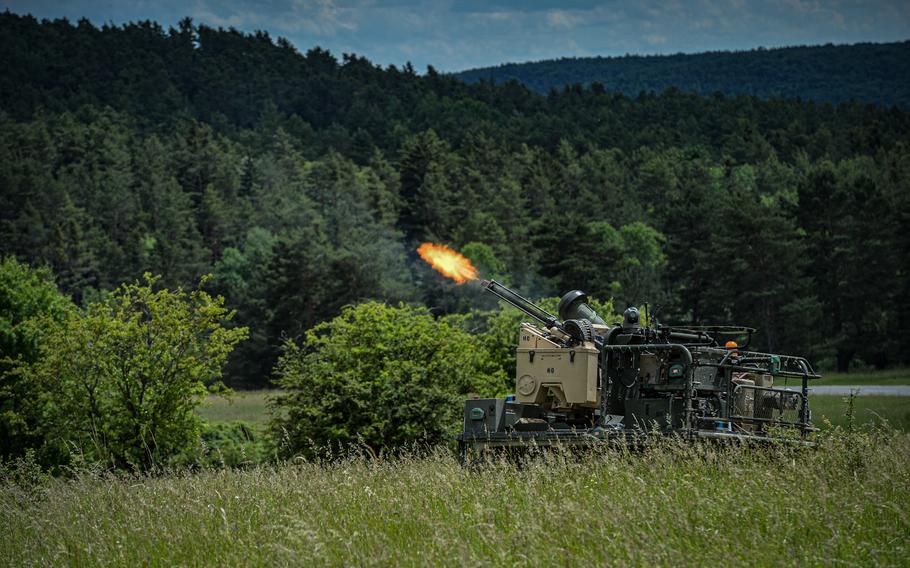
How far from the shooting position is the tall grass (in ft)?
33.4

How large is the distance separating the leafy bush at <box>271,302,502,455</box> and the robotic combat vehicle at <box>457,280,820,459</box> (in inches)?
400

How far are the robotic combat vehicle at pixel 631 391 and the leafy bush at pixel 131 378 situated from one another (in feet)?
51.2

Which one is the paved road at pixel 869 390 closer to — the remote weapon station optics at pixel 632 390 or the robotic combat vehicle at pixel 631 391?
the remote weapon station optics at pixel 632 390

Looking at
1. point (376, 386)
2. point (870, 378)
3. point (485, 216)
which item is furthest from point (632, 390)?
point (485, 216)

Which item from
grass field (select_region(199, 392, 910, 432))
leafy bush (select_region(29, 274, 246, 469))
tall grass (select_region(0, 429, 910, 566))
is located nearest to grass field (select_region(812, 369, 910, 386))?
grass field (select_region(199, 392, 910, 432))

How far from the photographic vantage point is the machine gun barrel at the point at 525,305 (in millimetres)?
20109

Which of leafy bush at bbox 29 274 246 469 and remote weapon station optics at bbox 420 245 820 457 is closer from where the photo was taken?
remote weapon station optics at bbox 420 245 820 457

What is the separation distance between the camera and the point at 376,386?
30.5 metres

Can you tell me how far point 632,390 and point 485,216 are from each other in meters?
99.5

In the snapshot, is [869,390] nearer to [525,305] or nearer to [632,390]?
[525,305]

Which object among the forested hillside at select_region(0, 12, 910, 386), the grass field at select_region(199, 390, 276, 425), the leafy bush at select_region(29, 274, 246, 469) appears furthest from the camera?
the forested hillside at select_region(0, 12, 910, 386)

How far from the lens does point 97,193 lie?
138 m

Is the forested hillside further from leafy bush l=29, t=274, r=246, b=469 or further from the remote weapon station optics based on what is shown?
the remote weapon station optics

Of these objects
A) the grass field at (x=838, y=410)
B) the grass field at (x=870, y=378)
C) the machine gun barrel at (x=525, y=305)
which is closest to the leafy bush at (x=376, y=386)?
the grass field at (x=838, y=410)
